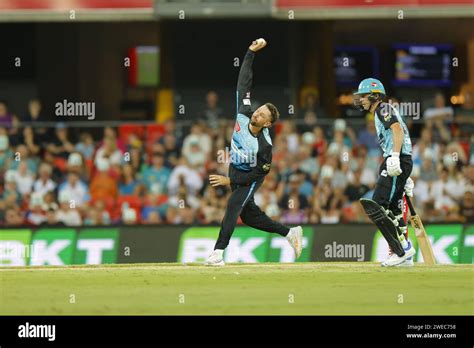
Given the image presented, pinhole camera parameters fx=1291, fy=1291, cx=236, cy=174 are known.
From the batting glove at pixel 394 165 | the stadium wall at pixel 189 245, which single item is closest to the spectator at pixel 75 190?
the stadium wall at pixel 189 245

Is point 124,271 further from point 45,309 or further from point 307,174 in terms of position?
point 307,174

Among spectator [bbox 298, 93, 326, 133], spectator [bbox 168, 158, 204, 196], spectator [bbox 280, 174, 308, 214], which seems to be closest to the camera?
spectator [bbox 280, 174, 308, 214]

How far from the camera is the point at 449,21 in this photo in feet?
92.5

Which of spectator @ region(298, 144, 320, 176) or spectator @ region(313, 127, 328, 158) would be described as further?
spectator @ region(313, 127, 328, 158)

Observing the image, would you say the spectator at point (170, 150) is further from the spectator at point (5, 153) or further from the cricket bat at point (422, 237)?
the cricket bat at point (422, 237)

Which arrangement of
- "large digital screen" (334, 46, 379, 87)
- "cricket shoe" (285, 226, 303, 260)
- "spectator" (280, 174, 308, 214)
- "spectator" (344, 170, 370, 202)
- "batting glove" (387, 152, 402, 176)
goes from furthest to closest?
"large digital screen" (334, 46, 379, 87), "spectator" (344, 170, 370, 202), "spectator" (280, 174, 308, 214), "cricket shoe" (285, 226, 303, 260), "batting glove" (387, 152, 402, 176)

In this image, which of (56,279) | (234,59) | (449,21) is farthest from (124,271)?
(449,21)

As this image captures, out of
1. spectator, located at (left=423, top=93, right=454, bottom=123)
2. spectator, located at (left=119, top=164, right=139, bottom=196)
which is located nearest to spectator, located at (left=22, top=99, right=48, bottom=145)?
spectator, located at (left=119, top=164, right=139, bottom=196)

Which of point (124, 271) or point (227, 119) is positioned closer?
point (124, 271)

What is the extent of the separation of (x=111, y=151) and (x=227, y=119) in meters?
3.02

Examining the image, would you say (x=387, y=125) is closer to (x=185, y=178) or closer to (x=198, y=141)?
(x=185, y=178)

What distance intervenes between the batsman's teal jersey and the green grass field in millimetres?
1471

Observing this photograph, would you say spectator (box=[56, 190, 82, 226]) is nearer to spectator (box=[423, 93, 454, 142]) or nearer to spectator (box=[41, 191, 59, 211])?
spectator (box=[41, 191, 59, 211])

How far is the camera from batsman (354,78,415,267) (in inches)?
598
